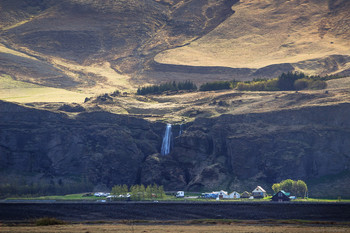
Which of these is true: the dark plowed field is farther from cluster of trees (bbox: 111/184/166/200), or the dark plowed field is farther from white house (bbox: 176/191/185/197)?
white house (bbox: 176/191/185/197)

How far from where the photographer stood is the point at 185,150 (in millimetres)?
132875

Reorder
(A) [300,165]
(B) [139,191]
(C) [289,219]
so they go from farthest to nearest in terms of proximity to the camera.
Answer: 1. (A) [300,165]
2. (B) [139,191]
3. (C) [289,219]

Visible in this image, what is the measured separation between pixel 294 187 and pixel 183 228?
1393 inches

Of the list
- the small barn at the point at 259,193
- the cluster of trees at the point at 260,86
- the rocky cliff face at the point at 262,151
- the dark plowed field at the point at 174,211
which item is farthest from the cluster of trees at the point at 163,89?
the dark plowed field at the point at 174,211

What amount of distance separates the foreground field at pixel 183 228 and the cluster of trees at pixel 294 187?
93.1ft

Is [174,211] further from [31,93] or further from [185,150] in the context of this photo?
[31,93]

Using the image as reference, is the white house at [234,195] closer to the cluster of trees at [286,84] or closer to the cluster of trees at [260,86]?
A: the cluster of trees at [286,84]

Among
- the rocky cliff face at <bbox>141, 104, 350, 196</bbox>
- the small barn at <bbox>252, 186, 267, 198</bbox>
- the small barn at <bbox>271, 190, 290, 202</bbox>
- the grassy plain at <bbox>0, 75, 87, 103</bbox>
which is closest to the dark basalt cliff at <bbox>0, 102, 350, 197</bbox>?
the rocky cliff face at <bbox>141, 104, 350, 196</bbox>

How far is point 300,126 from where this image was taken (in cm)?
13100

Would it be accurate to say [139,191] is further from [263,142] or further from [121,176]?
[263,142]

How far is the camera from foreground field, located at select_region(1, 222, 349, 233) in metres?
80.8

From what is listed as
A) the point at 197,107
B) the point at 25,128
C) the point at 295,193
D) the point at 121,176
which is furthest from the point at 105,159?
the point at 295,193

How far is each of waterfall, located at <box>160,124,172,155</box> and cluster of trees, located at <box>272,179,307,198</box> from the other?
27.7m

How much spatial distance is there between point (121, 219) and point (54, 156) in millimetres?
43652
